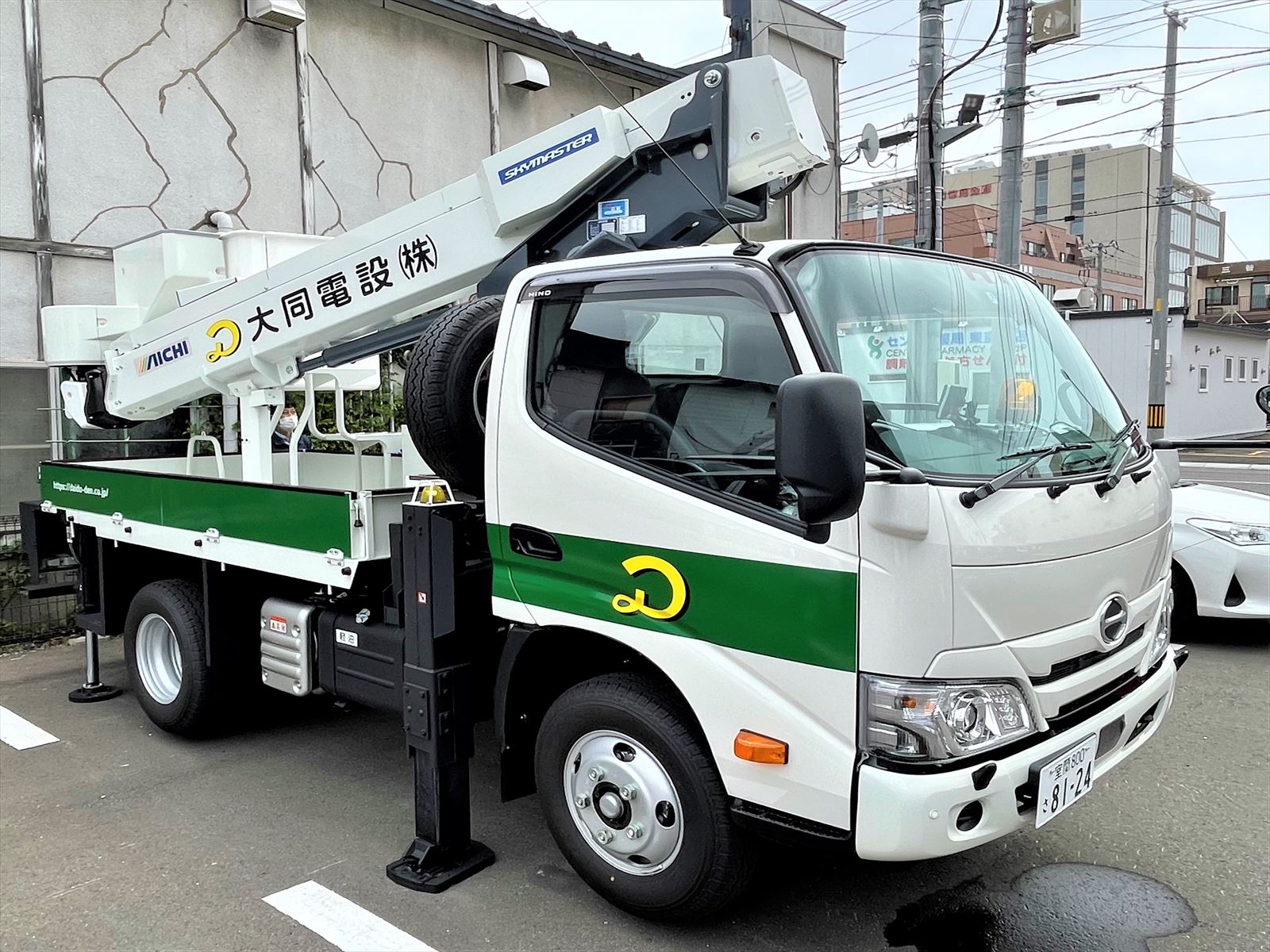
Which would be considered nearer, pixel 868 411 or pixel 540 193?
pixel 868 411

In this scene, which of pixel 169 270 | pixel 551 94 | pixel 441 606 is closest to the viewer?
pixel 441 606

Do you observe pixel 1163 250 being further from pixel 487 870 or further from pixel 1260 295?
pixel 1260 295

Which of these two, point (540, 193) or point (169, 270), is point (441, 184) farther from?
point (540, 193)

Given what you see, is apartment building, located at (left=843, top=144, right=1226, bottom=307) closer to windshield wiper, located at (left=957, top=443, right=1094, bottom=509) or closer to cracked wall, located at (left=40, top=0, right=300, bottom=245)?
cracked wall, located at (left=40, top=0, right=300, bottom=245)

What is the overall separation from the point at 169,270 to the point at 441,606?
3635 millimetres

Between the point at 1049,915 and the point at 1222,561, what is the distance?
410 centimetres

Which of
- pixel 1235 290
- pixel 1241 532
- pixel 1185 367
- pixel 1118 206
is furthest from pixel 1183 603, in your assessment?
pixel 1118 206

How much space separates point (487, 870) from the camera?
3.74 metres

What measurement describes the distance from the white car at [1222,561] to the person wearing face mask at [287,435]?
6.27 meters

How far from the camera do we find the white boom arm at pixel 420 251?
151 inches

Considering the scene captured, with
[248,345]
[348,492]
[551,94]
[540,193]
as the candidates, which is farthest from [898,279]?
[551,94]

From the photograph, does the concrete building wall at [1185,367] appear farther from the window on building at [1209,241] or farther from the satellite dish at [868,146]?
the window on building at [1209,241]

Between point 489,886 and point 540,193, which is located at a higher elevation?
point 540,193

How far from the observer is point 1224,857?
12.5 ft
